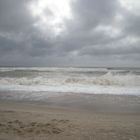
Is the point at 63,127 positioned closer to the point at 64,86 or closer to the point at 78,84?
the point at 64,86

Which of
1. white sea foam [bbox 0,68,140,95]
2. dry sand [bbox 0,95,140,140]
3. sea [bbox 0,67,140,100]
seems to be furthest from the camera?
white sea foam [bbox 0,68,140,95]

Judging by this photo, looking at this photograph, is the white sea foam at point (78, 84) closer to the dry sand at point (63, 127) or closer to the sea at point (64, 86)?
the sea at point (64, 86)

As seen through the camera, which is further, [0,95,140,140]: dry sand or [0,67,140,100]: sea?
[0,67,140,100]: sea

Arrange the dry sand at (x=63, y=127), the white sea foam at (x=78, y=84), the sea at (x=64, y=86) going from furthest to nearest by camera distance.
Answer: the white sea foam at (x=78, y=84)
the sea at (x=64, y=86)
the dry sand at (x=63, y=127)

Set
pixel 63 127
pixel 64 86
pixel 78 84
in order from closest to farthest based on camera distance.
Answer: pixel 63 127 → pixel 64 86 → pixel 78 84

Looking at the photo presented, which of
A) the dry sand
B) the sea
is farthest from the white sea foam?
the dry sand

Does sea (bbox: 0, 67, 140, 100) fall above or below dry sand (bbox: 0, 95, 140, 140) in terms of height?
above

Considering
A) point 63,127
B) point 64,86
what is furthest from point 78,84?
point 63,127

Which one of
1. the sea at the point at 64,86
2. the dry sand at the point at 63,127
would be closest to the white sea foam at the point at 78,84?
the sea at the point at 64,86

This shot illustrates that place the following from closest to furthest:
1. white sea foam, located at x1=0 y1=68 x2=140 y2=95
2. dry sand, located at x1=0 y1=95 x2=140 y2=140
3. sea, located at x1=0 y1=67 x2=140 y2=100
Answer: dry sand, located at x1=0 y1=95 x2=140 y2=140, sea, located at x1=0 y1=67 x2=140 y2=100, white sea foam, located at x1=0 y1=68 x2=140 y2=95

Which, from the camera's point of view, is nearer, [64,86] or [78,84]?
[64,86]

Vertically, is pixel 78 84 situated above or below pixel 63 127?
above

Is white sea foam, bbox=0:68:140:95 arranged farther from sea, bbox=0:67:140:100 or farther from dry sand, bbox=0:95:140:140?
dry sand, bbox=0:95:140:140

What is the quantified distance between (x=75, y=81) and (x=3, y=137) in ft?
35.0
